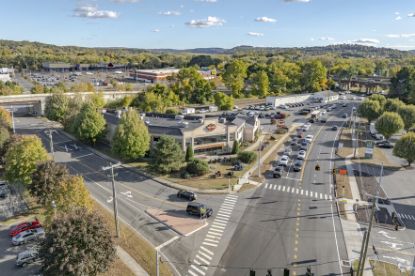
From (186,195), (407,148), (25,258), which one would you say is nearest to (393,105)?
(407,148)

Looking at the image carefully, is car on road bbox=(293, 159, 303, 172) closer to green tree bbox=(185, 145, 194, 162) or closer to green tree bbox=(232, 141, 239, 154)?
green tree bbox=(232, 141, 239, 154)

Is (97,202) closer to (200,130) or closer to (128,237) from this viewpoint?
(128,237)

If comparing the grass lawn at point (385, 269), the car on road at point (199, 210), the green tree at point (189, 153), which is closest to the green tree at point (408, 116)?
the green tree at point (189, 153)

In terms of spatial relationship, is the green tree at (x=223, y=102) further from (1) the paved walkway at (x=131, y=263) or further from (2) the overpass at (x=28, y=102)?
(1) the paved walkway at (x=131, y=263)

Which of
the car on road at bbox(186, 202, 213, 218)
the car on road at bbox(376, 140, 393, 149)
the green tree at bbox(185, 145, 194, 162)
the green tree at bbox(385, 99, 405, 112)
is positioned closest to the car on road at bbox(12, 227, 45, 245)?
the car on road at bbox(186, 202, 213, 218)

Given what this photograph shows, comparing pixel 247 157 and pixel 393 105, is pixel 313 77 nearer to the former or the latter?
pixel 393 105

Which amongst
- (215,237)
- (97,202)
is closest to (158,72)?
(97,202)
